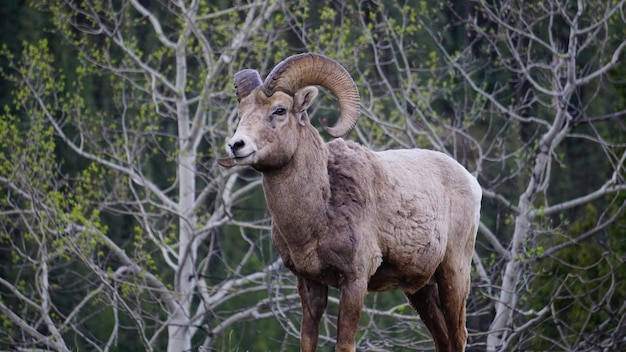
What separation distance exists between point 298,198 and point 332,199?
0.23 metres

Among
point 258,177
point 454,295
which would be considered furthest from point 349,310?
point 258,177

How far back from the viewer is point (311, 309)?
18.6 feet

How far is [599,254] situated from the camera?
43.2 ft

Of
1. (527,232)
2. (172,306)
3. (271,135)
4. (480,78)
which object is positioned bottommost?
(172,306)

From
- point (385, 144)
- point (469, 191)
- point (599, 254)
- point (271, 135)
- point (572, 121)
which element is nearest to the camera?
point (271, 135)

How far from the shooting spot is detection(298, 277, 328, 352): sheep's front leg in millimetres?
5668

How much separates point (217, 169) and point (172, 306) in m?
1.94

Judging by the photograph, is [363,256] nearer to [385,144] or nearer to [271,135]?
[271,135]

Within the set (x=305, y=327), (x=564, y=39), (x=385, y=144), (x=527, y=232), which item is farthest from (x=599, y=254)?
(x=305, y=327)

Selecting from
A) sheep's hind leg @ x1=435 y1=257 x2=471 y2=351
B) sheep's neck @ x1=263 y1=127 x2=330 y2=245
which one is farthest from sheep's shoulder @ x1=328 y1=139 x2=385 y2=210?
sheep's hind leg @ x1=435 y1=257 x2=471 y2=351

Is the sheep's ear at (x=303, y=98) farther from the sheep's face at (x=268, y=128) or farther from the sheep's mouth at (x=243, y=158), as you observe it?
the sheep's mouth at (x=243, y=158)

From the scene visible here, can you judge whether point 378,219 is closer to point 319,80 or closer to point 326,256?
point 326,256

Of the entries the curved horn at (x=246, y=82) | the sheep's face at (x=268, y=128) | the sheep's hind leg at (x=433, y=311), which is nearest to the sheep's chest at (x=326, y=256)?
the sheep's face at (x=268, y=128)

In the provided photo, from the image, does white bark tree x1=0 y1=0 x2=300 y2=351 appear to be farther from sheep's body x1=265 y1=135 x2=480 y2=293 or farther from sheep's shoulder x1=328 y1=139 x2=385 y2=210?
sheep's shoulder x1=328 y1=139 x2=385 y2=210
